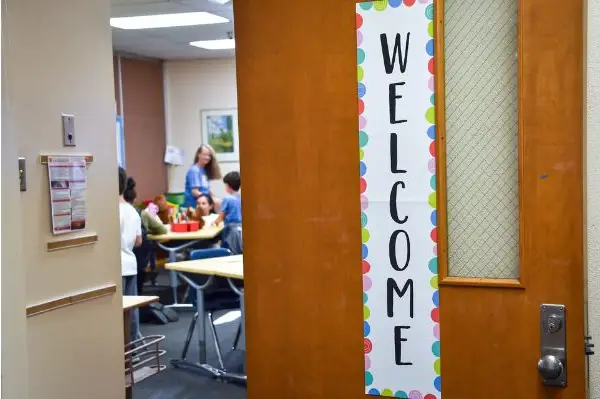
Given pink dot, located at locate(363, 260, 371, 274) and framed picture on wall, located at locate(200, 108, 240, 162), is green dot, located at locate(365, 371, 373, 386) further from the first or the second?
framed picture on wall, located at locate(200, 108, 240, 162)

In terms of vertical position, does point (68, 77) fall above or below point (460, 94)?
above

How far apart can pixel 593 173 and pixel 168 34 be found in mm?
6758

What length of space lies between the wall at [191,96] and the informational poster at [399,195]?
26.4ft

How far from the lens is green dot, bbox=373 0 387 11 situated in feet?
6.28

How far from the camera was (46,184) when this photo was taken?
316 centimetres

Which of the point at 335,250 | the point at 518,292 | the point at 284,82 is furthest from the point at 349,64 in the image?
the point at 518,292

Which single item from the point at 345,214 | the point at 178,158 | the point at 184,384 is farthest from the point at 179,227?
the point at 345,214

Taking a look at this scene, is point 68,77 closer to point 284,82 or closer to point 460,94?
point 284,82

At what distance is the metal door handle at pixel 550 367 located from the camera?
5.80 ft

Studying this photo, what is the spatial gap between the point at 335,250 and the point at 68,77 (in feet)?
6.19

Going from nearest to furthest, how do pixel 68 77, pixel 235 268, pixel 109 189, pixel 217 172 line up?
pixel 68 77
pixel 109 189
pixel 235 268
pixel 217 172

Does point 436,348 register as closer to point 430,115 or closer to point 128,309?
point 430,115

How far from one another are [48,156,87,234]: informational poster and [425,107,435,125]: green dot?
1929 millimetres

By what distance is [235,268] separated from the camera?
5004 millimetres
